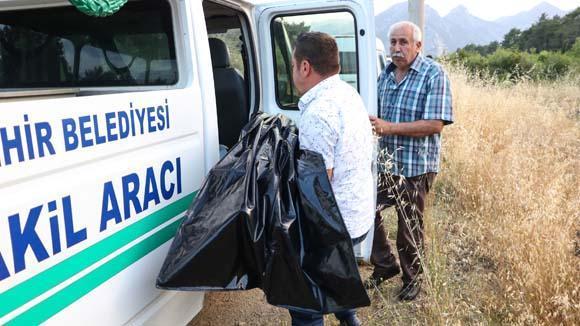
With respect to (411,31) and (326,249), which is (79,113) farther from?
(411,31)

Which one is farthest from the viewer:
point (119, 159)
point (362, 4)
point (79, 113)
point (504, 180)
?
point (504, 180)

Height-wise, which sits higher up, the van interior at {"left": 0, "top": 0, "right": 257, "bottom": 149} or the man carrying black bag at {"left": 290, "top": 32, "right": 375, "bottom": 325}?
the van interior at {"left": 0, "top": 0, "right": 257, "bottom": 149}

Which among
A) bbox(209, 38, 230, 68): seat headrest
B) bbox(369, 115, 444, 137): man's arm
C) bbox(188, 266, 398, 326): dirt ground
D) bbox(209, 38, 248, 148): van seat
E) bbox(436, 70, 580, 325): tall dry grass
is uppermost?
bbox(209, 38, 230, 68): seat headrest

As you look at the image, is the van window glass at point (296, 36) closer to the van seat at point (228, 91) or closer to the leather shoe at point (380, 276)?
the van seat at point (228, 91)

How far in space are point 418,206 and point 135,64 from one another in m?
1.97

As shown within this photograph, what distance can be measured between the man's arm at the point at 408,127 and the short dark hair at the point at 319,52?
2.61 feet

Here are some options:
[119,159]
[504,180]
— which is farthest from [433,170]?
[119,159]

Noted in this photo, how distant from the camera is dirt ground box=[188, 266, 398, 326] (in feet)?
9.77

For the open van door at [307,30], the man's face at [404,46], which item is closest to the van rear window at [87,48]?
the open van door at [307,30]

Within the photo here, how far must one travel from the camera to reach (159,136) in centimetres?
192

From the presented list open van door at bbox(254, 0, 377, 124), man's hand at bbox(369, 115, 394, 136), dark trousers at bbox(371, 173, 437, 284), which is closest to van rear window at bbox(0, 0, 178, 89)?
open van door at bbox(254, 0, 377, 124)

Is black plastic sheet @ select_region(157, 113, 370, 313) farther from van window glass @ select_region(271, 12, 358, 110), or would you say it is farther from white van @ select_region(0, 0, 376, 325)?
van window glass @ select_region(271, 12, 358, 110)

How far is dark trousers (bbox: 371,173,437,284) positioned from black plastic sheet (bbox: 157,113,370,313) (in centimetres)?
102

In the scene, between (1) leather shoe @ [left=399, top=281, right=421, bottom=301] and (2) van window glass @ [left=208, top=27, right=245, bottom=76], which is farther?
(2) van window glass @ [left=208, top=27, right=245, bottom=76]
